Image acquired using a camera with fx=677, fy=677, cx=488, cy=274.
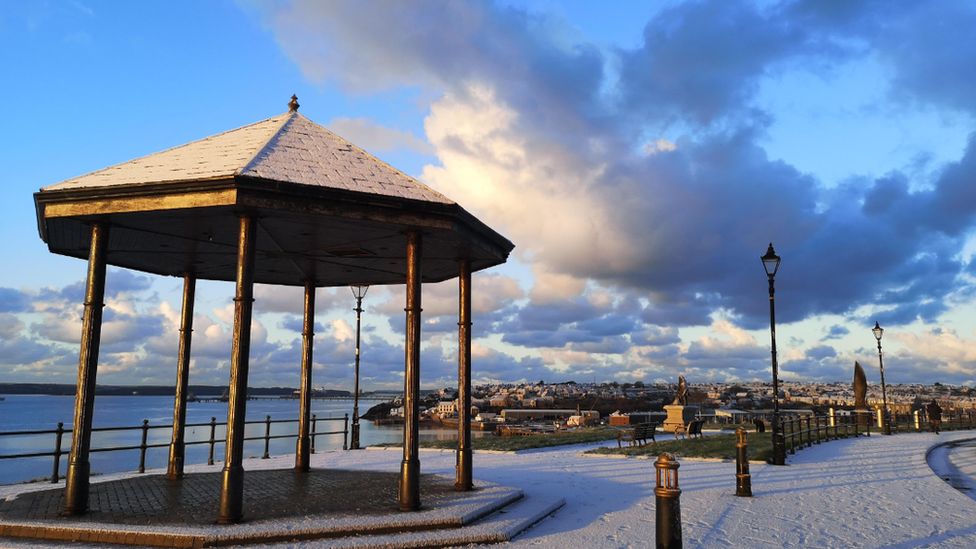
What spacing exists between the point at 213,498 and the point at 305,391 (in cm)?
462

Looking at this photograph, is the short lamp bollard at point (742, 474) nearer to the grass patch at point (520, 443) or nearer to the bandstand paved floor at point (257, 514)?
the bandstand paved floor at point (257, 514)

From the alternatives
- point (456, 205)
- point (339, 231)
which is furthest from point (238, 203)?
point (456, 205)

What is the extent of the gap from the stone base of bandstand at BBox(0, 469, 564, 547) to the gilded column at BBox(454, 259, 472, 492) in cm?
33

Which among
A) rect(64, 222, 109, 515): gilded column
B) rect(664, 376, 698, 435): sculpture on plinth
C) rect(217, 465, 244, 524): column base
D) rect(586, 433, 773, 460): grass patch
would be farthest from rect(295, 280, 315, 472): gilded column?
rect(664, 376, 698, 435): sculpture on plinth

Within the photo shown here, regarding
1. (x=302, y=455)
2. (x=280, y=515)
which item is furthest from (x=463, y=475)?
(x=302, y=455)

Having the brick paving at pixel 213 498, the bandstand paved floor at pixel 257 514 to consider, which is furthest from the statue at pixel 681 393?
the bandstand paved floor at pixel 257 514

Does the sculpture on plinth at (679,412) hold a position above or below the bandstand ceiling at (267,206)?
below

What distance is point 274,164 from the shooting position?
9.47 metres

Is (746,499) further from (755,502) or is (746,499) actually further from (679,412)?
(679,412)

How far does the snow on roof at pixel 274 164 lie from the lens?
9125 mm

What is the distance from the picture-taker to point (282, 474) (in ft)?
43.3

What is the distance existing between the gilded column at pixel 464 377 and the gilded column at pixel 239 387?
12.4 feet

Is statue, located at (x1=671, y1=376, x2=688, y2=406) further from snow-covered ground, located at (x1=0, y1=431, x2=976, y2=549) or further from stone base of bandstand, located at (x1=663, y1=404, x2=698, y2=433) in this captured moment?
snow-covered ground, located at (x1=0, y1=431, x2=976, y2=549)

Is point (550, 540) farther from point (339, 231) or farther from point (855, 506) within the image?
point (855, 506)
